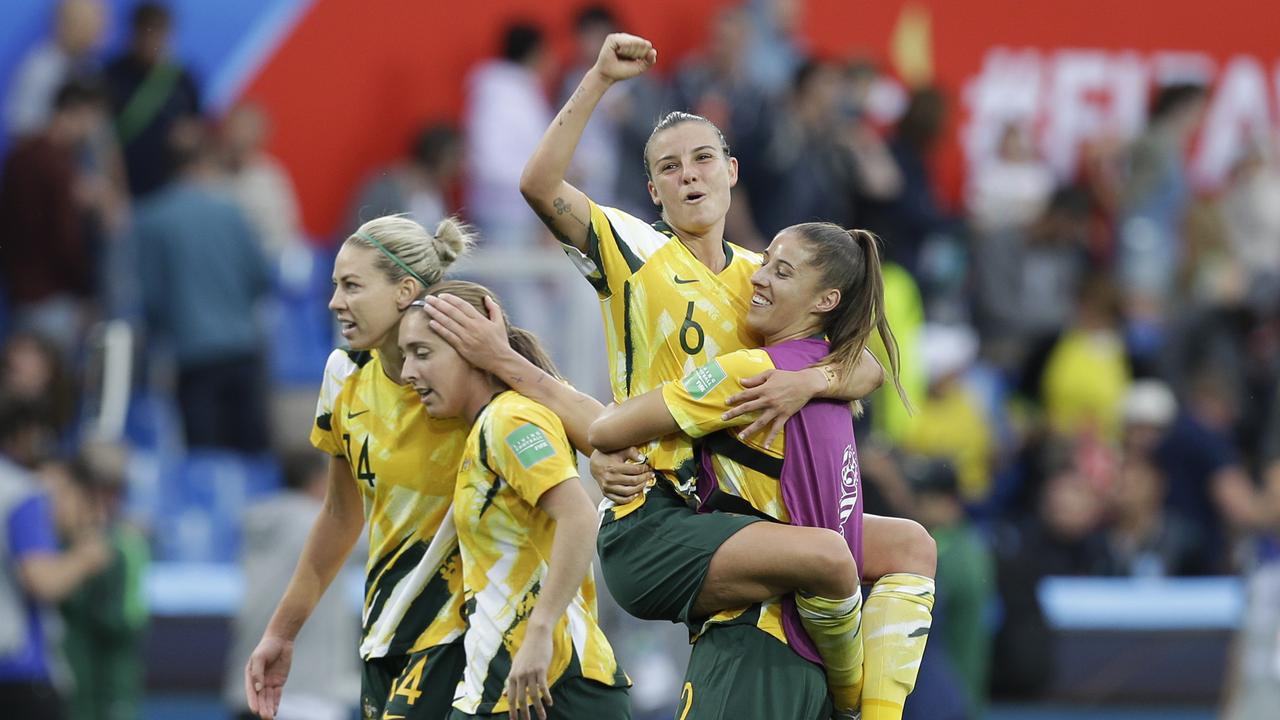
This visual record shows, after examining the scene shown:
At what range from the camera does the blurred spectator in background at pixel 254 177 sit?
13.0 m

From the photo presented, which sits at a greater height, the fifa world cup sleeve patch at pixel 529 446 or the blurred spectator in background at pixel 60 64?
the blurred spectator in background at pixel 60 64

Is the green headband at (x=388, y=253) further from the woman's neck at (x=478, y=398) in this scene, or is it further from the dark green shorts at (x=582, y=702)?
the dark green shorts at (x=582, y=702)

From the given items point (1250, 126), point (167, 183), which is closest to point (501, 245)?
point (167, 183)

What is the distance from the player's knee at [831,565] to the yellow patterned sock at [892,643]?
0.97ft

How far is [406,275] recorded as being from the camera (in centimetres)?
572

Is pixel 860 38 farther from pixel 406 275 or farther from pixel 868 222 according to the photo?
pixel 406 275

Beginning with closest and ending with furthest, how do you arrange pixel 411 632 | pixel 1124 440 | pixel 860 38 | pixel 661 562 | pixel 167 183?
1. pixel 661 562
2. pixel 411 632
3. pixel 167 183
4. pixel 1124 440
5. pixel 860 38

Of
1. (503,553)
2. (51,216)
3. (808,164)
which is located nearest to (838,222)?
(808,164)

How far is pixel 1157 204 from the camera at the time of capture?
51.5ft

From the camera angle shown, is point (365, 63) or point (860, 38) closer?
point (365, 63)

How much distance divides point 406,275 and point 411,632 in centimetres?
101

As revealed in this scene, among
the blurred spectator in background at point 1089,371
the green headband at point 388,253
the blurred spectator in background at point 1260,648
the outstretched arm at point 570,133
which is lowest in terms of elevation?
the blurred spectator in background at point 1260,648

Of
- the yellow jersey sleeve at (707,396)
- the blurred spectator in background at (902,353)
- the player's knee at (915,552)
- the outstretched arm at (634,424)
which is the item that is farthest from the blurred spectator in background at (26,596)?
the blurred spectator in background at (902,353)

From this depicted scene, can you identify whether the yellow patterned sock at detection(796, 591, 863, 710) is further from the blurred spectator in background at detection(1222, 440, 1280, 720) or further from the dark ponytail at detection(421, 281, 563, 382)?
the blurred spectator in background at detection(1222, 440, 1280, 720)
